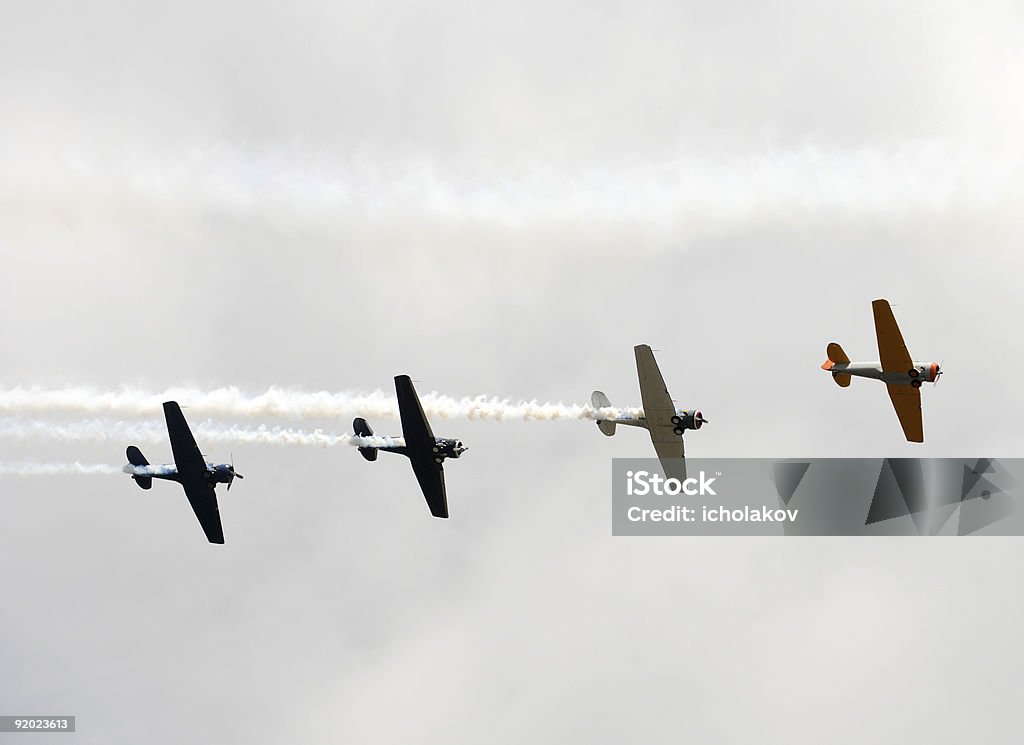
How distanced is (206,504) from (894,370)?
2518 cm

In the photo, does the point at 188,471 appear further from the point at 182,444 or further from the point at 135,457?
the point at 135,457

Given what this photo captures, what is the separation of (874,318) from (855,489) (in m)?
8.94

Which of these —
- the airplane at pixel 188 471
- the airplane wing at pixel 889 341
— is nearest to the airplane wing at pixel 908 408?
the airplane wing at pixel 889 341

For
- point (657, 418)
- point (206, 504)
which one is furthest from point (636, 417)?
point (206, 504)

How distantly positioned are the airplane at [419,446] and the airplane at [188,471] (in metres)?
5.31

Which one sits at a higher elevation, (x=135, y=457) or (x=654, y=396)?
(x=654, y=396)

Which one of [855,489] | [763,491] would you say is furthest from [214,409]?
[855,489]

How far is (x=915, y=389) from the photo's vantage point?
2394 inches

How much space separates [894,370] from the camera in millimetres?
60219

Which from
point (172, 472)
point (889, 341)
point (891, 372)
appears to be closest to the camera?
point (889, 341)

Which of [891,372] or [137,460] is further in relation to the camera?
[137,460]

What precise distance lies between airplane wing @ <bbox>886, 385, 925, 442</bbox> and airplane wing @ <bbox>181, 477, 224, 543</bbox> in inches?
977

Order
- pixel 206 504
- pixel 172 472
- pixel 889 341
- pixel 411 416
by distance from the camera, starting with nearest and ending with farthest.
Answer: pixel 411 416, pixel 889 341, pixel 172 472, pixel 206 504

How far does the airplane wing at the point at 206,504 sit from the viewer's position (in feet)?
200
